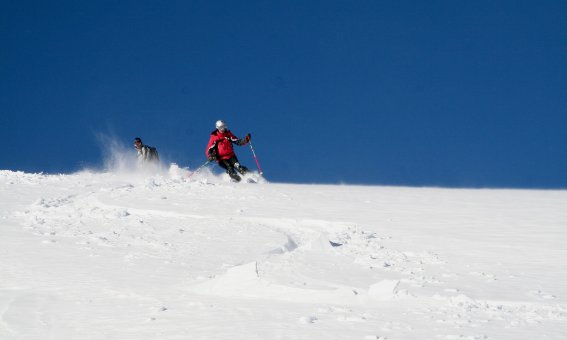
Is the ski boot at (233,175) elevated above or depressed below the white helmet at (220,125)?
below

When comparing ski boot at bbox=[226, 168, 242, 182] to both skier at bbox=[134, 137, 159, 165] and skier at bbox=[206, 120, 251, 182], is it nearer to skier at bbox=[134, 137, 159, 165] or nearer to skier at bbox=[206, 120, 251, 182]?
skier at bbox=[206, 120, 251, 182]

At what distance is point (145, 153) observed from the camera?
61.6 ft

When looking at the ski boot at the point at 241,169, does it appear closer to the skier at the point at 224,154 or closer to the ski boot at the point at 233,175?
the skier at the point at 224,154

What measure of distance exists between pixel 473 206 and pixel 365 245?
12.6 ft

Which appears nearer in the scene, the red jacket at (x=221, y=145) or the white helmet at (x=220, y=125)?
the red jacket at (x=221, y=145)

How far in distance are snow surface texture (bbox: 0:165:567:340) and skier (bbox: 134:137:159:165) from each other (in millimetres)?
5996

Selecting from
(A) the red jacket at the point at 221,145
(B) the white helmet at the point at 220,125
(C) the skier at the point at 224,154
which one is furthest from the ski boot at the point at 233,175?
(B) the white helmet at the point at 220,125

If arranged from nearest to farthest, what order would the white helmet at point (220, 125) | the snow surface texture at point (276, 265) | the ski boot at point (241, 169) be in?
the snow surface texture at point (276, 265) → the ski boot at point (241, 169) → the white helmet at point (220, 125)

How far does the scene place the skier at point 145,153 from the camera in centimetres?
1873

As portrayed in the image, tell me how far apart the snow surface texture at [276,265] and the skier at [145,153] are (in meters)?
6.00

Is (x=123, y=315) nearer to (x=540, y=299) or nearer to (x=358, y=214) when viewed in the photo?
(x=540, y=299)

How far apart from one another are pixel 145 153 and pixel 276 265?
42.2ft

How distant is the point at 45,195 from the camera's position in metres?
12.1

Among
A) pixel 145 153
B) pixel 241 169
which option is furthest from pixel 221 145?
pixel 145 153
